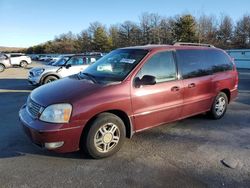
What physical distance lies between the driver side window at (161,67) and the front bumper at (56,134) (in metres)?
1.46

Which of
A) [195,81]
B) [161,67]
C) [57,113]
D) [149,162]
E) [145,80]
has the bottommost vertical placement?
[149,162]

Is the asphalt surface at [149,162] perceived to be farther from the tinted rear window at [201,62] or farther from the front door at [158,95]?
the tinted rear window at [201,62]

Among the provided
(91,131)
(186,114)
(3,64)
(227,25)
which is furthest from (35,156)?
(227,25)

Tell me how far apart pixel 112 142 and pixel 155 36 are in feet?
202

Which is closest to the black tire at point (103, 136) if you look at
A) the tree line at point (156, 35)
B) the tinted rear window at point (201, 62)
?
the tinted rear window at point (201, 62)

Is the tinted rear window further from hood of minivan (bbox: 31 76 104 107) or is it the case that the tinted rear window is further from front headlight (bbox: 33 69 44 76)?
front headlight (bbox: 33 69 44 76)

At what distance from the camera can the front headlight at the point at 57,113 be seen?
12.9 feet

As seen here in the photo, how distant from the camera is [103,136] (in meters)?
4.26

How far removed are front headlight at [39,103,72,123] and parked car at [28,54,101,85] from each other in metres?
8.69

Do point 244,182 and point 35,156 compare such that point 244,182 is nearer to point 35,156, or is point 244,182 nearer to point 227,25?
point 35,156

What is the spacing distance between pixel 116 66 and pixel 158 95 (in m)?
0.92

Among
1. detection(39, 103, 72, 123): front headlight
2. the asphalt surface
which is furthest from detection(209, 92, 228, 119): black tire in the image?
detection(39, 103, 72, 123): front headlight

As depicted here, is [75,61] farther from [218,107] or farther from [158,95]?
[158,95]

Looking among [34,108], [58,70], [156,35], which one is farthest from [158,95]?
[156,35]
